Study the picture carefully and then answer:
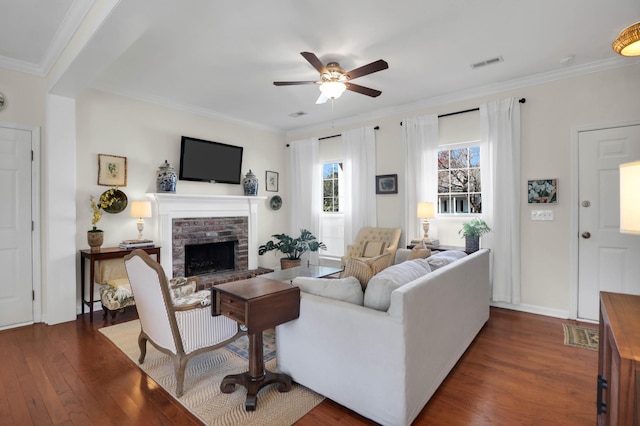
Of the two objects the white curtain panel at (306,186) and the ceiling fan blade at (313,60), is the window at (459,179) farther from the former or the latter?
the ceiling fan blade at (313,60)

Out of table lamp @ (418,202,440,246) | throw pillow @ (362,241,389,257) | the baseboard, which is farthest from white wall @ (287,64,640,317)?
throw pillow @ (362,241,389,257)

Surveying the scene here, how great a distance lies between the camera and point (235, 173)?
5.42m

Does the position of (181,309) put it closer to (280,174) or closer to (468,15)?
(468,15)

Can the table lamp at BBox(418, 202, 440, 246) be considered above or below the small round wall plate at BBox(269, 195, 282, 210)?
below

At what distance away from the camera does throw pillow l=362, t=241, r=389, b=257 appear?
4723 millimetres

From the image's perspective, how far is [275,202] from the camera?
6.14 m

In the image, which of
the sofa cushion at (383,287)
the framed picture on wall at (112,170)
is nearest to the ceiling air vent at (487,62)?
the sofa cushion at (383,287)

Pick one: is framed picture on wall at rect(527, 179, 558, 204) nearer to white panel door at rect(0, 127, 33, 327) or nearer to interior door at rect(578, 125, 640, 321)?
interior door at rect(578, 125, 640, 321)

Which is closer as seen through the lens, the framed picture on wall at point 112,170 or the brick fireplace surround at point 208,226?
the framed picture on wall at point 112,170

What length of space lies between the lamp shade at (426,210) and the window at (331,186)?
5.98 ft

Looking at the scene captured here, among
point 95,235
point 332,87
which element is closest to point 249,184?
point 95,235

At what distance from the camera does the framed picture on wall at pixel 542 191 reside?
368 centimetres

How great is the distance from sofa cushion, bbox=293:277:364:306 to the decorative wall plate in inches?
124

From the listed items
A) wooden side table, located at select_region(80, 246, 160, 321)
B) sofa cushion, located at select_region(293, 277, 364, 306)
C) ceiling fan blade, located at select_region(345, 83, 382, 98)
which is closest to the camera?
sofa cushion, located at select_region(293, 277, 364, 306)
